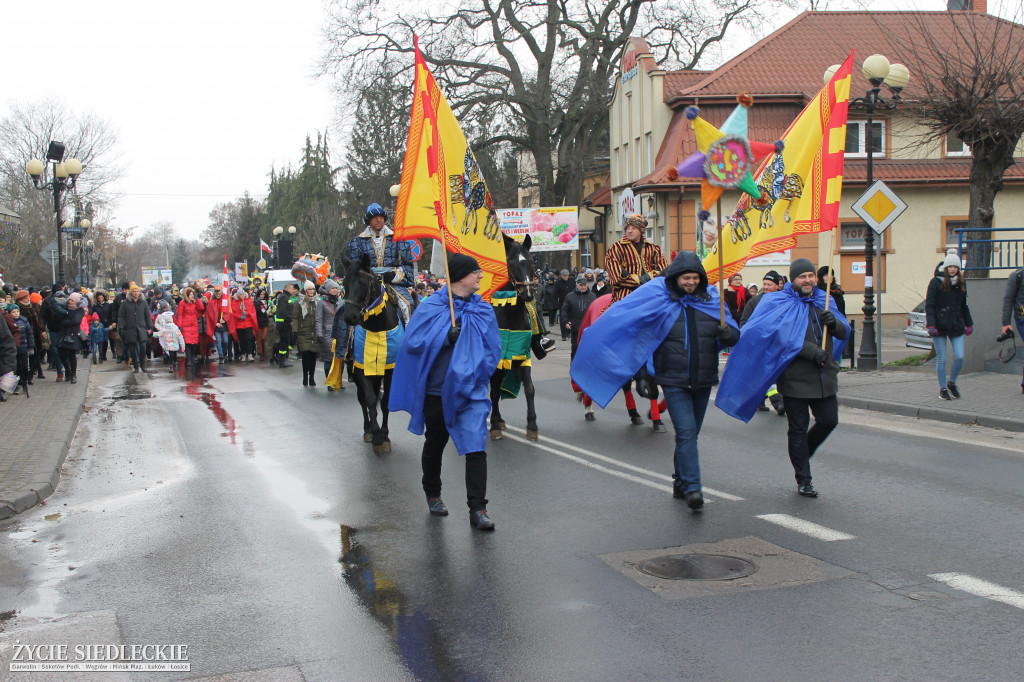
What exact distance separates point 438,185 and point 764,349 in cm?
281

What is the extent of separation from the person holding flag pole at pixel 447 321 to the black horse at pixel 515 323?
111 inches

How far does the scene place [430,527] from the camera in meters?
7.19

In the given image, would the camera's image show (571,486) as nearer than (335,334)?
Yes

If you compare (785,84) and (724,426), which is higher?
(785,84)

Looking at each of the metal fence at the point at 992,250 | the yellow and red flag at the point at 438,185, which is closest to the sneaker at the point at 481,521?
the yellow and red flag at the point at 438,185

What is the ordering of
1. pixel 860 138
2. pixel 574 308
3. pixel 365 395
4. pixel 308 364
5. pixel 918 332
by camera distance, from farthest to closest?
Result: pixel 860 138
pixel 918 332
pixel 308 364
pixel 574 308
pixel 365 395

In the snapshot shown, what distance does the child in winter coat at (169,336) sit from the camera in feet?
79.8

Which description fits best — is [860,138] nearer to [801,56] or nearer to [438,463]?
[801,56]

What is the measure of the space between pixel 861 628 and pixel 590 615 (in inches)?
51.0

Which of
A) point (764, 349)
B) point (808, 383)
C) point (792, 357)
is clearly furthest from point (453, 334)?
point (808, 383)

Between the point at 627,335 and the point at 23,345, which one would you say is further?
the point at 23,345

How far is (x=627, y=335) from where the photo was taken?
7.74 metres

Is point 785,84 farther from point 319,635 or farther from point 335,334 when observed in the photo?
point 319,635

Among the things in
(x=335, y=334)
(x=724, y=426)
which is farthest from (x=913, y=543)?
(x=335, y=334)
